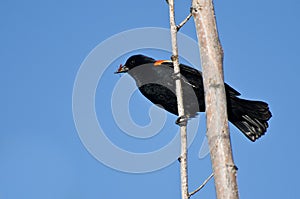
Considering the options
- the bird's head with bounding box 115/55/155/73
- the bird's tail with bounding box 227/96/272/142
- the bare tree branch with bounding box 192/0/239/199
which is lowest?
the bare tree branch with bounding box 192/0/239/199

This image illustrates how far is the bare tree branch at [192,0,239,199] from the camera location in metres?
3.16

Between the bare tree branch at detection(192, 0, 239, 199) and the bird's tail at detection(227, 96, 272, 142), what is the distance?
3.44 m

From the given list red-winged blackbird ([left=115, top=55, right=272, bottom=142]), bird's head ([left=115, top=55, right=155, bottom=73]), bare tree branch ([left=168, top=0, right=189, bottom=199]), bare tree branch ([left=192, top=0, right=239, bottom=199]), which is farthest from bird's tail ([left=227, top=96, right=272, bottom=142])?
bare tree branch ([left=192, top=0, right=239, bottom=199])

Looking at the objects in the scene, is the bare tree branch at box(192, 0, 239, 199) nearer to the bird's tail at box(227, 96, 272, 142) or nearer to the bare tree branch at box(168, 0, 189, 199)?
the bare tree branch at box(168, 0, 189, 199)

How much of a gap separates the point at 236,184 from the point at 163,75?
456 cm

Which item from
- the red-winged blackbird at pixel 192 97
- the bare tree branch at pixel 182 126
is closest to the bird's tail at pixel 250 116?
the red-winged blackbird at pixel 192 97

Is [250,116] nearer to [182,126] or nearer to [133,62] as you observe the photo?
[133,62]

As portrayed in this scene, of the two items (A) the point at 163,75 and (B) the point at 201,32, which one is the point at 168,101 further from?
(B) the point at 201,32

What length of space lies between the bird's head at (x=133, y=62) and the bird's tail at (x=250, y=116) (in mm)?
1785

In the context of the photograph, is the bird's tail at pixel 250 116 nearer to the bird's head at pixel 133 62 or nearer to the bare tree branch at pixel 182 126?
the bird's head at pixel 133 62

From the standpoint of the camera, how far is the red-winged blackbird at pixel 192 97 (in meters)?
6.98

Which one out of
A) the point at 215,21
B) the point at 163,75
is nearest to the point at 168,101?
the point at 163,75

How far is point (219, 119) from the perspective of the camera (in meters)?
3.34

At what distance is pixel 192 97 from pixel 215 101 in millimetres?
→ 3918
